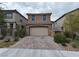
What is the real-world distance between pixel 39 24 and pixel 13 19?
2045mm

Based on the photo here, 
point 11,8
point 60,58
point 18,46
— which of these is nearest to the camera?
point 60,58

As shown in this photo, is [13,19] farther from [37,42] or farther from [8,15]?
[37,42]

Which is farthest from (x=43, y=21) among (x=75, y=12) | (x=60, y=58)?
(x=60, y=58)

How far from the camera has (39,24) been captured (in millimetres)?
14109

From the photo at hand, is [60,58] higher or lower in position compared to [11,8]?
lower

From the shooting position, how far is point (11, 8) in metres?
14.1

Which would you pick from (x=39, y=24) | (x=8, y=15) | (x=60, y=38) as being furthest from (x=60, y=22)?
(x=8, y=15)

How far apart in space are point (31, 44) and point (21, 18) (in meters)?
2.08

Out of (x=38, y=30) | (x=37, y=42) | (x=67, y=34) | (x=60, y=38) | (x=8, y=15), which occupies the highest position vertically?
(x=8, y=15)

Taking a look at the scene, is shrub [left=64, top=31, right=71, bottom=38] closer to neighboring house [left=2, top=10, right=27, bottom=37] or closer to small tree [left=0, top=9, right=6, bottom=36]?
neighboring house [left=2, top=10, right=27, bottom=37]

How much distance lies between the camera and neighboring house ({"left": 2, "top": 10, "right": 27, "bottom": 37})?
13448 millimetres

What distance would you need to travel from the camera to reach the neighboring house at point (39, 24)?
45.6 feet

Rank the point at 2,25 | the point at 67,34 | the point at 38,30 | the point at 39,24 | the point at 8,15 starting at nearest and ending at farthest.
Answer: the point at 2,25
the point at 67,34
the point at 8,15
the point at 39,24
the point at 38,30

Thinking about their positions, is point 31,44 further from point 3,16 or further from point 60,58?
point 60,58
